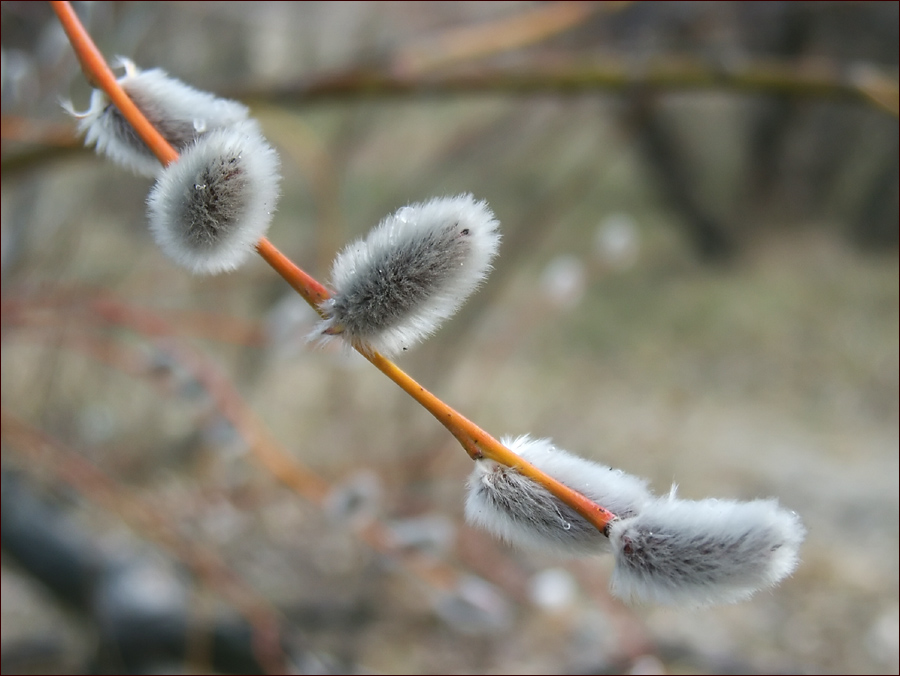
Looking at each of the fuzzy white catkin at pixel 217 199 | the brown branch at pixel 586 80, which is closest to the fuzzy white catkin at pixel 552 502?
the fuzzy white catkin at pixel 217 199

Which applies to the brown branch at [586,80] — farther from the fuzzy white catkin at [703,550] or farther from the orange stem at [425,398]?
the fuzzy white catkin at [703,550]

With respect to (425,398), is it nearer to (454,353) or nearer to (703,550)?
(703,550)

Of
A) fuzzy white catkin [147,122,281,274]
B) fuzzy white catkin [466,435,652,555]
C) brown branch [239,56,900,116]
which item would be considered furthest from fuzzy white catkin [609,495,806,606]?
brown branch [239,56,900,116]

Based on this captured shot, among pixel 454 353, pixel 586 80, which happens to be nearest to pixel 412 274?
pixel 586 80

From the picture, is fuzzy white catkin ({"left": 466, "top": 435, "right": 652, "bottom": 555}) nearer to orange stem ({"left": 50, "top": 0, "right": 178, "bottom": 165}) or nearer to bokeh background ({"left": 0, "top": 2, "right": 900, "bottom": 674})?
bokeh background ({"left": 0, "top": 2, "right": 900, "bottom": 674})

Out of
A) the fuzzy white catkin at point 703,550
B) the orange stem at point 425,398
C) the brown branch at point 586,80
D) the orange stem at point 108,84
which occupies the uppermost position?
the brown branch at point 586,80

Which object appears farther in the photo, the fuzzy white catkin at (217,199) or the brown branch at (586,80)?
the brown branch at (586,80)

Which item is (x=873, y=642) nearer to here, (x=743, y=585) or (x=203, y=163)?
(x=743, y=585)
